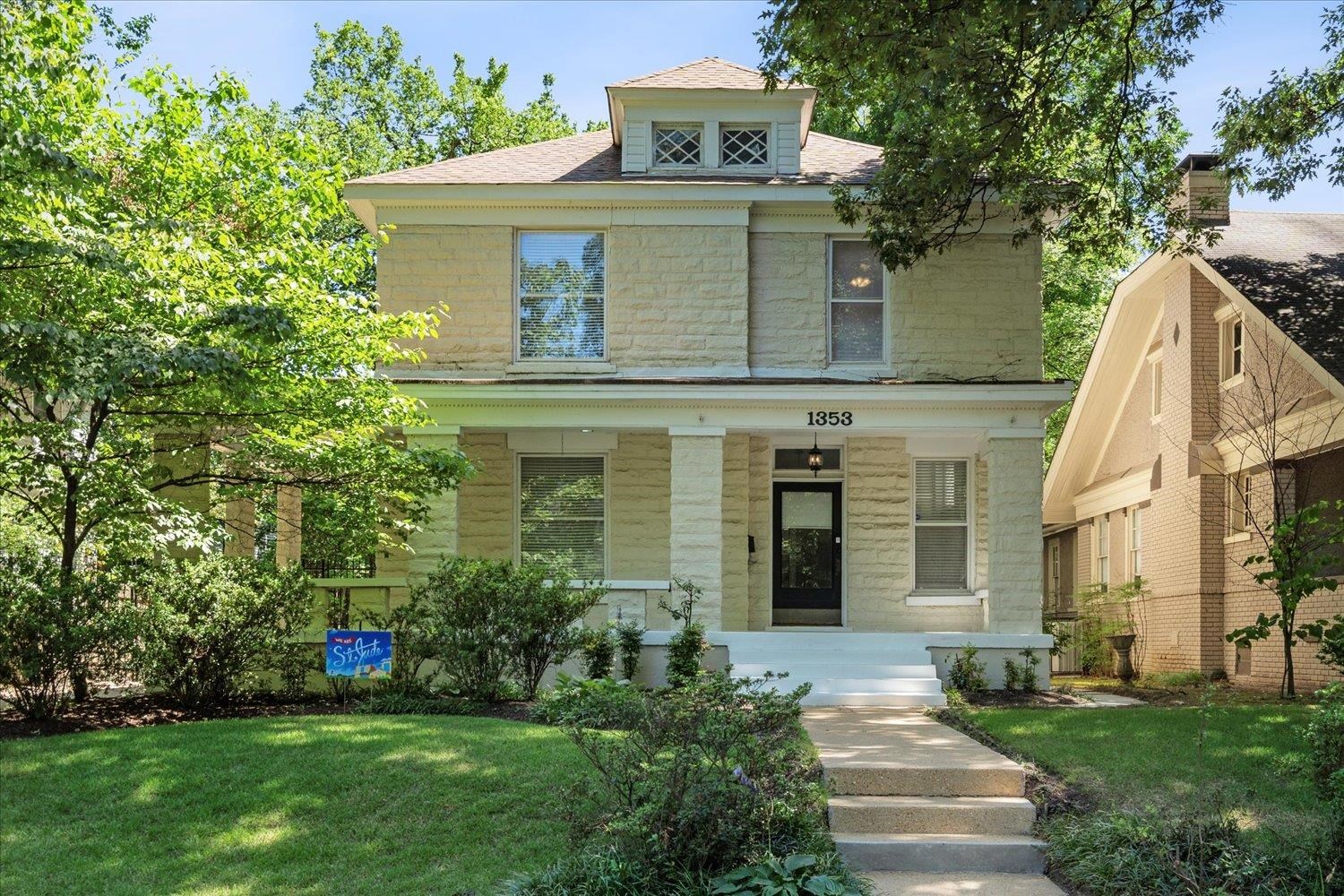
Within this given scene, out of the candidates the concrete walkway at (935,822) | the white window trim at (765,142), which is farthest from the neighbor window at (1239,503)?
the concrete walkway at (935,822)

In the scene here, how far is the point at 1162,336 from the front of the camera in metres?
20.9

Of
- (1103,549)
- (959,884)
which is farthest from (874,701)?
(1103,549)

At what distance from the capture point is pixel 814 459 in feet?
56.1

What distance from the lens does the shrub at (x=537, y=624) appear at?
41.5ft

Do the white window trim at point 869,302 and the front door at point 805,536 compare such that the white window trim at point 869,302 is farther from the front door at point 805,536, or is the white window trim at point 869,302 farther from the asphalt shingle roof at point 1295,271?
the asphalt shingle roof at point 1295,271

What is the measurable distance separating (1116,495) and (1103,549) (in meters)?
1.55

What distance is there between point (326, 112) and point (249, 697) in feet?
72.1

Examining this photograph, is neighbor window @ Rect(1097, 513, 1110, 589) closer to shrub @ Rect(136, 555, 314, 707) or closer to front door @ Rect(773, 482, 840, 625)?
front door @ Rect(773, 482, 840, 625)

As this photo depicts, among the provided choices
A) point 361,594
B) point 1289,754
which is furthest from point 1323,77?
point 361,594

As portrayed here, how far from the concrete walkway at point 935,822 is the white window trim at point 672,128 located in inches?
378

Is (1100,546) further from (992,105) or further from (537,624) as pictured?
(537,624)

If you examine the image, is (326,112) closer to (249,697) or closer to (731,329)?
(731,329)

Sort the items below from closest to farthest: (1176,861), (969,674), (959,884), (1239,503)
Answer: (1176,861) < (959,884) < (969,674) < (1239,503)

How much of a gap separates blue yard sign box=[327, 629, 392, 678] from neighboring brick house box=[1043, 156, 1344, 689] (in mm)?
10940
